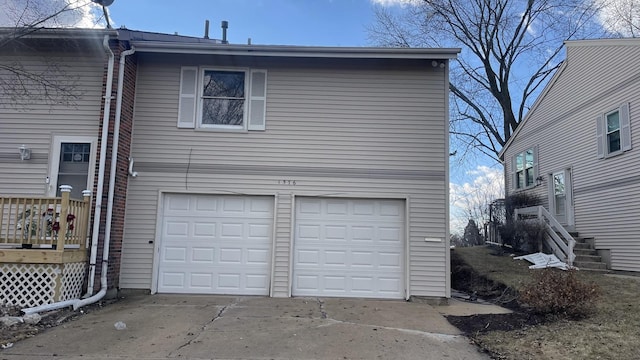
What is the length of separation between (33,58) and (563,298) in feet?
35.1

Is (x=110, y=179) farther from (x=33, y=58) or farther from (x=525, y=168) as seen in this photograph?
(x=525, y=168)

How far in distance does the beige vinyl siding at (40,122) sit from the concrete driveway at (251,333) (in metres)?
3.31

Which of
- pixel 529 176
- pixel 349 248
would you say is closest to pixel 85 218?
pixel 349 248

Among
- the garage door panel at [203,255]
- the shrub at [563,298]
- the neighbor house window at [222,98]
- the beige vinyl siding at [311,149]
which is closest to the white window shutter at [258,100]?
the neighbor house window at [222,98]

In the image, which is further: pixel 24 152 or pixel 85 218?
pixel 24 152

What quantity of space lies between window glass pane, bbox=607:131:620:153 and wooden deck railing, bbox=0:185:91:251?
12.9 metres

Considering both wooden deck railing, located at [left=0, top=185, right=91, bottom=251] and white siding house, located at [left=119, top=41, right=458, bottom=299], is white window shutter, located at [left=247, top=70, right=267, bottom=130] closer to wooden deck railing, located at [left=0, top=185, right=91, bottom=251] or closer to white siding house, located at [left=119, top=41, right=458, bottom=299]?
white siding house, located at [left=119, top=41, right=458, bottom=299]

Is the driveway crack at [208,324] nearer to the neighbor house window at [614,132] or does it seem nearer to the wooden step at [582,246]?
the wooden step at [582,246]

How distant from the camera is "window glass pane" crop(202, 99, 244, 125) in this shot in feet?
31.0

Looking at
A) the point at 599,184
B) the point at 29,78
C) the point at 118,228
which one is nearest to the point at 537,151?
the point at 599,184

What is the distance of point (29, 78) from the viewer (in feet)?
28.2

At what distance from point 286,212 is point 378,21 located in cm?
1725

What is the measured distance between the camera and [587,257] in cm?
1233

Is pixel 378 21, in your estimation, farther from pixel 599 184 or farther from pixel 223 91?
pixel 223 91
